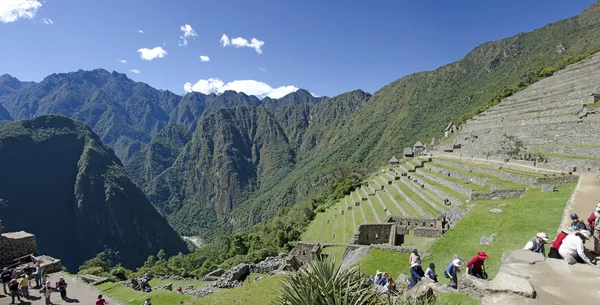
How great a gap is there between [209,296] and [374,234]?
45.8 ft

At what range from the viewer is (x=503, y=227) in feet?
48.5

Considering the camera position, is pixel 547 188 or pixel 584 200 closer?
pixel 584 200

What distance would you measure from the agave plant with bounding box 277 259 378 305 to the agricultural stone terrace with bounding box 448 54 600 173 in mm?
24878

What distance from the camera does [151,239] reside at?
158500 millimetres

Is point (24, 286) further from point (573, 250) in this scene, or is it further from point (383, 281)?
point (573, 250)

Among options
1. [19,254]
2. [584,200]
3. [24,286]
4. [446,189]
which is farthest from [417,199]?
[19,254]

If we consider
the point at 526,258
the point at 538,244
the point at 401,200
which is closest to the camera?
the point at 526,258

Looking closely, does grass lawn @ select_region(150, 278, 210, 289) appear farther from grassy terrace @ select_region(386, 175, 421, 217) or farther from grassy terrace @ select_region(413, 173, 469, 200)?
grassy terrace @ select_region(413, 173, 469, 200)

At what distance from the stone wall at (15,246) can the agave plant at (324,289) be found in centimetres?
2106

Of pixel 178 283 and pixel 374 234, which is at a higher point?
pixel 374 234

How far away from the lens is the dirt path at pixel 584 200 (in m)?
12.8

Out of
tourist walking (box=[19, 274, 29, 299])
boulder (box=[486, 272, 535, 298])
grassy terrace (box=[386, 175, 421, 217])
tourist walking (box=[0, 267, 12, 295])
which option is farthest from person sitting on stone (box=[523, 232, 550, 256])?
tourist walking (box=[0, 267, 12, 295])

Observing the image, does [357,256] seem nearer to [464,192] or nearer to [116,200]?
[464,192]

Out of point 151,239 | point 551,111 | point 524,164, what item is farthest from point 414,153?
point 151,239
